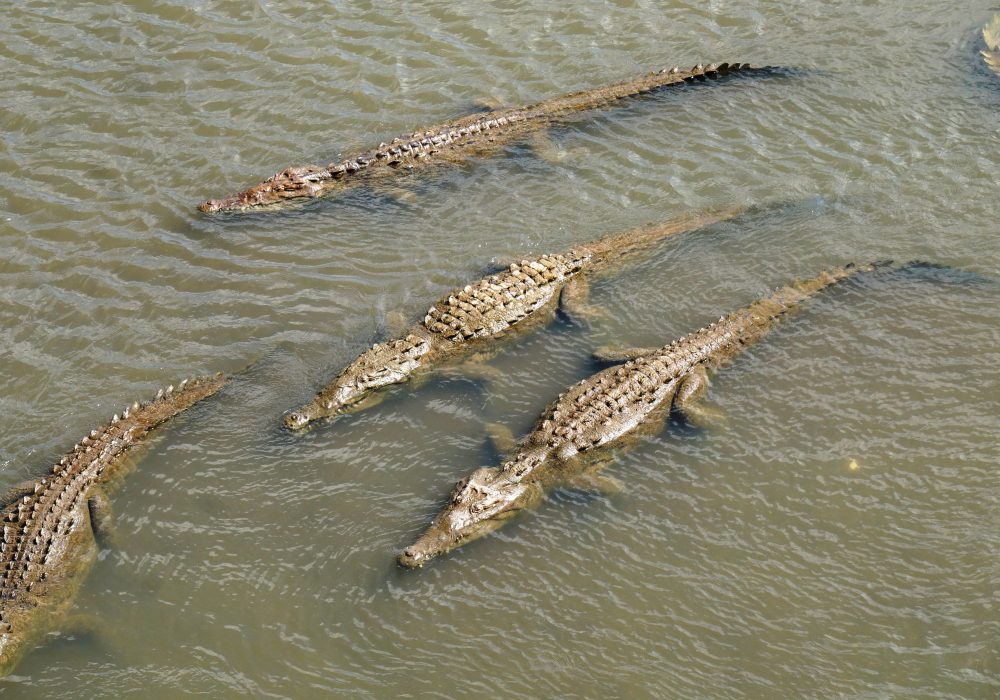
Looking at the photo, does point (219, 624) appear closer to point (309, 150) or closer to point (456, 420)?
point (456, 420)

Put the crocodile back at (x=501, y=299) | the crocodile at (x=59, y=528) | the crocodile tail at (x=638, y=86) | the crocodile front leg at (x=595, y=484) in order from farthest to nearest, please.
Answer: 1. the crocodile tail at (x=638, y=86)
2. the crocodile back at (x=501, y=299)
3. the crocodile front leg at (x=595, y=484)
4. the crocodile at (x=59, y=528)

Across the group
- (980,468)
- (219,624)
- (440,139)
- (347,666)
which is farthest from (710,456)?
(440,139)

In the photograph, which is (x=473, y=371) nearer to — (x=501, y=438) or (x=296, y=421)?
(x=501, y=438)

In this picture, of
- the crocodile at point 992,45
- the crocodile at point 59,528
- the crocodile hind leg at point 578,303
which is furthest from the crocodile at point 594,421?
the crocodile at point 992,45

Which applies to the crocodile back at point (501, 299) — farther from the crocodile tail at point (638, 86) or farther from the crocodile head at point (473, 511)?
the crocodile tail at point (638, 86)

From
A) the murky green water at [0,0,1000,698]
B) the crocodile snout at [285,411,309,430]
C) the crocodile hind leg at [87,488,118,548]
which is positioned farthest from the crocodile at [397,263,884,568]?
the crocodile hind leg at [87,488,118,548]

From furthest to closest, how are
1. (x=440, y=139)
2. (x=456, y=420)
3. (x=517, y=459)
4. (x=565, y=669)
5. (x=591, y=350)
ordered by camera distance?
(x=440, y=139) → (x=591, y=350) → (x=456, y=420) → (x=517, y=459) → (x=565, y=669)

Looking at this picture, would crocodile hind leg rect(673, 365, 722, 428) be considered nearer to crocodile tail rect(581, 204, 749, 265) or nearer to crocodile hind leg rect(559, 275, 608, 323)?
crocodile hind leg rect(559, 275, 608, 323)

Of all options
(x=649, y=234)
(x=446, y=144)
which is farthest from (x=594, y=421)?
(x=446, y=144)
